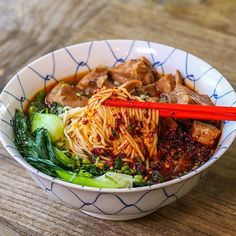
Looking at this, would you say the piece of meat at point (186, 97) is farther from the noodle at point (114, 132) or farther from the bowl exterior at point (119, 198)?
the bowl exterior at point (119, 198)

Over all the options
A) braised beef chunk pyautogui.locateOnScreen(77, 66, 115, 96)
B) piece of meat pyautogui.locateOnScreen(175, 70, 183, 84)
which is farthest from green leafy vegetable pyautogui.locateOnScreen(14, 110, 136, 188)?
piece of meat pyautogui.locateOnScreen(175, 70, 183, 84)

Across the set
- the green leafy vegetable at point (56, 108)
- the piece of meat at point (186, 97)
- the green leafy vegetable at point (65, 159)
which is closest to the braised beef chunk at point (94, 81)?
the green leafy vegetable at point (56, 108)

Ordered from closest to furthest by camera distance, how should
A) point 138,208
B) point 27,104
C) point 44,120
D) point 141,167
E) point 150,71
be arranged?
1. point 138,208
2. point 141,167
3. point 44,120
4. point 27,104
5. point 150,71

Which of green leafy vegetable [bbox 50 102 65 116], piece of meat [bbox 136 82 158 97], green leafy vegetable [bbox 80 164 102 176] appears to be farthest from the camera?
piece of meat [bbox 136 82 158 97]

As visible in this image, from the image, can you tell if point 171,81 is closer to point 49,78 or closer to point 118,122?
point 118,122

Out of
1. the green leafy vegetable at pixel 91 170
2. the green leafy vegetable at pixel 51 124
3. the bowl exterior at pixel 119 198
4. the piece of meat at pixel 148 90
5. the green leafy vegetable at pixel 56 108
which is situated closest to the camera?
the bowl exterior at pixel 119 198

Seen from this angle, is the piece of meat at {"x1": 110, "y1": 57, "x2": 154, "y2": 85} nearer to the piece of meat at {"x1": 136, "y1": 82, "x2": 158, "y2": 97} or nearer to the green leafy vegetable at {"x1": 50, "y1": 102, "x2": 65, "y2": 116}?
the piece of meat at {"x1": 136, "y1": 82, "x2": 158, "y2": 97}

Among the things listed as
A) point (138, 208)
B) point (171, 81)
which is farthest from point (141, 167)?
point (171, 81)
